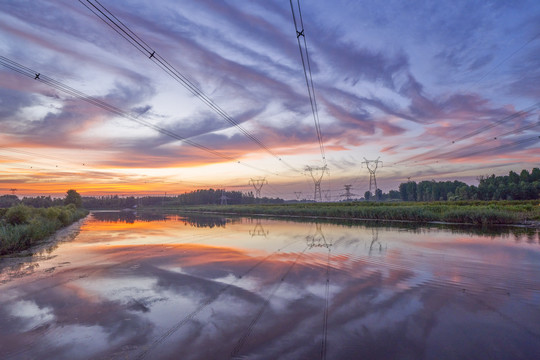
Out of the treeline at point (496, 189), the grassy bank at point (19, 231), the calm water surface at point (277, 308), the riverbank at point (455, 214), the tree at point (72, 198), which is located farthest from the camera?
the tree at point (72, 198)

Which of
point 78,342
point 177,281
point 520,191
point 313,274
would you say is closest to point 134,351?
point 78,342

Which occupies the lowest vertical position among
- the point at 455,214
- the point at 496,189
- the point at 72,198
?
the point at 455,214

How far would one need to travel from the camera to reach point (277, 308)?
293 inches

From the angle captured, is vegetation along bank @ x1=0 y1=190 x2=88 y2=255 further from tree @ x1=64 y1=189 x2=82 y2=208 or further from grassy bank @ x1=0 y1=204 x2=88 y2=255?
tree @ x1=64 y1=189 x2=82 y2=208

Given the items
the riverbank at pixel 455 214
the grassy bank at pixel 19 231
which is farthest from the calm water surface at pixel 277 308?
the riverbank at pixel 455 214

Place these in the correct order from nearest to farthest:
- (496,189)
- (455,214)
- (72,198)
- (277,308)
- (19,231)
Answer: (277,308)
(19,231)
(455,214)
(496,189)
(72,198)

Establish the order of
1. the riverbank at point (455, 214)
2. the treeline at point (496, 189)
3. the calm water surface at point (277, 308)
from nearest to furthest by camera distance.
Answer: the calm water surface at point (277, 308) < the riverbank at point (455, 214) < the treeline at point (496, 189)

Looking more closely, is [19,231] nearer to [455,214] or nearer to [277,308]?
[277,308]

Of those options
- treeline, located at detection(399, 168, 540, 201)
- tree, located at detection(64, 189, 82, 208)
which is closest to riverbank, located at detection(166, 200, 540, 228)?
treeline, located at detection(399, 168, 540, 201)

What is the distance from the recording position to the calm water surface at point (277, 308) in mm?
Result: 5418

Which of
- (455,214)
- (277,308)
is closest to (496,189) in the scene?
(455,214)

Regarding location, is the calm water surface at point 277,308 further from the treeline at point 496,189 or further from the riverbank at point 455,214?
the treeline at point 496,189

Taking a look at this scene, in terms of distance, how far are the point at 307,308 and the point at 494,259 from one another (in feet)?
34.5

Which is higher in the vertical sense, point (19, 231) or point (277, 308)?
point (19, 231)
